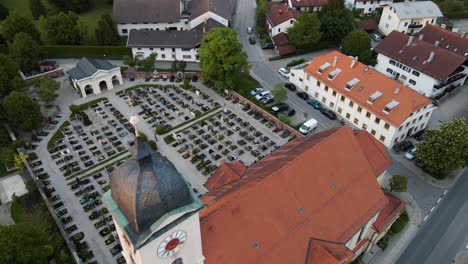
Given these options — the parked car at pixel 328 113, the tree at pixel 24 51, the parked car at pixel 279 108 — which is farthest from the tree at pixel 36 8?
the parked car at pixel 328 113

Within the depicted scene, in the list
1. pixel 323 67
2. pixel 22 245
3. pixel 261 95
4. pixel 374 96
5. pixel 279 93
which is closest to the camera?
pixel 22 245

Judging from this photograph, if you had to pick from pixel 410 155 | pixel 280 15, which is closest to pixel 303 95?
pixel 410 155

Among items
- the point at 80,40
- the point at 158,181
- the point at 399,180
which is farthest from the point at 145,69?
the point at 158,181

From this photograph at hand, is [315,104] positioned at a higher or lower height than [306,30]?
lower

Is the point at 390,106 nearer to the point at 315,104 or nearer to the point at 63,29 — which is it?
the point at 315,104

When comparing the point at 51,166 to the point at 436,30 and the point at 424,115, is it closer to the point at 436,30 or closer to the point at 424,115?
the point at 424,115

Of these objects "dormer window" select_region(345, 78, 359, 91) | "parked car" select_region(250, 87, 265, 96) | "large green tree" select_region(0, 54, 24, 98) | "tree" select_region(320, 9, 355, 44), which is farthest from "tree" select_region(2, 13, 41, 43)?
"dormer window" select_region(345, 78, 359, 91)

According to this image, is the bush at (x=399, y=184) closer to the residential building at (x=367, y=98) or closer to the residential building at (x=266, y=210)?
the residential building at (x=266, y=210)
